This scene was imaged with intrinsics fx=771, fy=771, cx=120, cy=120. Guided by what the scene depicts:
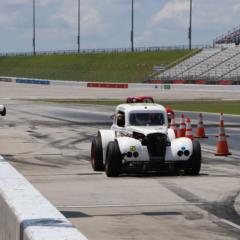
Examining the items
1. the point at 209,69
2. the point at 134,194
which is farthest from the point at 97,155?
the point at 209,69

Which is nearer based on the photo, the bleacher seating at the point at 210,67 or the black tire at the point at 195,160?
the black tire at the point at 195,160

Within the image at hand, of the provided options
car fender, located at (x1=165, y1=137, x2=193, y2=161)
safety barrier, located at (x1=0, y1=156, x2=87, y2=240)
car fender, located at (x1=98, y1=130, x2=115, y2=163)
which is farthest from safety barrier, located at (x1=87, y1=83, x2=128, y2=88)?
safety barrier, located at (x1=0, y1=156, x2=87, y2=240)

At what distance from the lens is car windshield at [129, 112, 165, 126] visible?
15.6m

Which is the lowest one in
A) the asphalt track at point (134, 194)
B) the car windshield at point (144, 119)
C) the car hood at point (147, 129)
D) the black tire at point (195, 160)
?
the asphalt track at point (134, 194)

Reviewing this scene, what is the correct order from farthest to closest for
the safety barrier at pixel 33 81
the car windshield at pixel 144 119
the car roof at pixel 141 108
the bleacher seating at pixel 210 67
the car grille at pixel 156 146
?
the safety barrier at pixel 33 81 < the bleacher seating at pixel 210 67 < the car roof at pixel 141 108 < the car windshield at pixel 144 119 < the car grille at pixel 156 146

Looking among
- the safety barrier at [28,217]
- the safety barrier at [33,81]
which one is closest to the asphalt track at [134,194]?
the safety barrier at [28,217]

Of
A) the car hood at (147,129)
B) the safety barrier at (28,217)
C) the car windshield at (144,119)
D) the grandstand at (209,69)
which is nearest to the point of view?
the safety barrier at (28,217)

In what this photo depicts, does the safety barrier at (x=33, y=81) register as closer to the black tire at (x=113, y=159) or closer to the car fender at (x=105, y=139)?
the car fender at (x=105, y=139)

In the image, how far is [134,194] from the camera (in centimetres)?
1267

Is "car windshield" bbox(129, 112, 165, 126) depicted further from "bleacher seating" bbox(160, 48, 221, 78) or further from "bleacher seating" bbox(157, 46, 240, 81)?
"bleacher seating" bbox(160, 48, 221, 78)

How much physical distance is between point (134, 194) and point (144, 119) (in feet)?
10.5

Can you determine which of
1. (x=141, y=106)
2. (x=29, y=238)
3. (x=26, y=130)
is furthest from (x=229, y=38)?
(x=29, y=238)

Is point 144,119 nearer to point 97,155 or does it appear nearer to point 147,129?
point 147,129

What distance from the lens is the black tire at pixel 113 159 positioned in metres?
14.7
